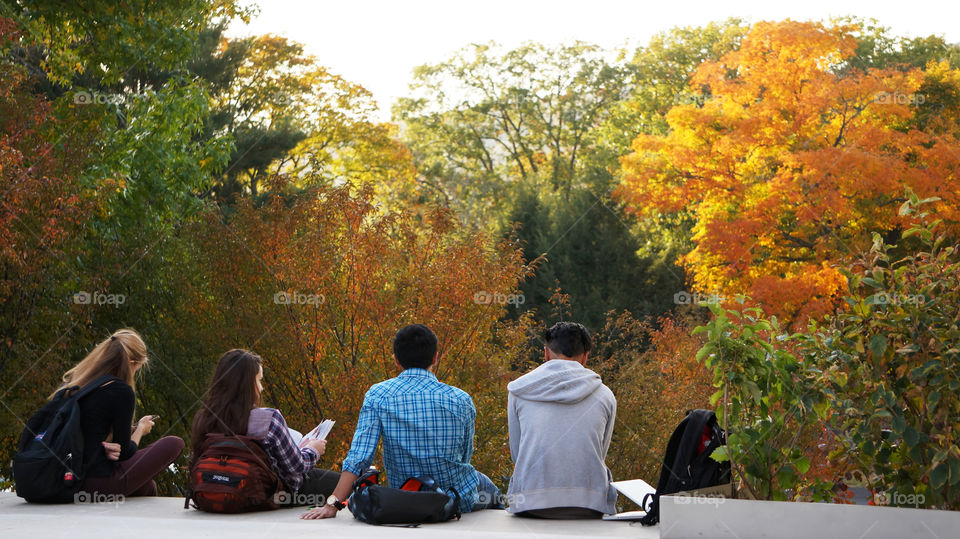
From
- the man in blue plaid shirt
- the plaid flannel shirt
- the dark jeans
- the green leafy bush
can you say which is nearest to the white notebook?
the dark jeans

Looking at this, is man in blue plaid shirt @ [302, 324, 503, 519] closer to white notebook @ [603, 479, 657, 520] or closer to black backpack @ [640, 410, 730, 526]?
white notebook @ [603, 479, 657, 520]

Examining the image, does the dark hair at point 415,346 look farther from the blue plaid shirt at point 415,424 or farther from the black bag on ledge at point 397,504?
the black bag on ledge at point 397,504

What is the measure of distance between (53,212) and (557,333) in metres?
5.85

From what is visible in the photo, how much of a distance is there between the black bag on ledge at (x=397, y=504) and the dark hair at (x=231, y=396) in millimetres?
788

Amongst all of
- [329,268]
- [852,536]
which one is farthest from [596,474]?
[329,268]

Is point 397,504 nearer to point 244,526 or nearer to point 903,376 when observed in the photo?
point 244,526

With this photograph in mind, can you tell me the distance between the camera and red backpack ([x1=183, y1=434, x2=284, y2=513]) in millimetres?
5328

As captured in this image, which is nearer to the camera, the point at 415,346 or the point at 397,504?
the point at 397,504

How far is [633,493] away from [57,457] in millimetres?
3405

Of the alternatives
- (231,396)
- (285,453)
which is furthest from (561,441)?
(231,396)

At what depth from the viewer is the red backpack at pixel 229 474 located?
5.33m

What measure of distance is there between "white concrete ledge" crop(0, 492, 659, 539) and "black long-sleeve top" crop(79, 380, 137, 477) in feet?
0.90

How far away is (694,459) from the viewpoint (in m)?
4.89

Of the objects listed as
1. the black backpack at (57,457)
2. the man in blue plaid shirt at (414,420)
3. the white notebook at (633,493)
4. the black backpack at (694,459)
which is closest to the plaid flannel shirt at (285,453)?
the man in blue plaid shirt at (414,420)
